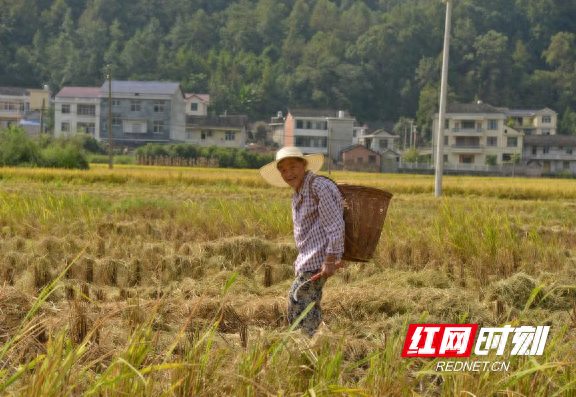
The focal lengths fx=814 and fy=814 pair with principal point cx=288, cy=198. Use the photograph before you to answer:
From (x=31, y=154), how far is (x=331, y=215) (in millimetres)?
30939

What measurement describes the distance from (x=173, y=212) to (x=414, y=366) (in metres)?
8.89

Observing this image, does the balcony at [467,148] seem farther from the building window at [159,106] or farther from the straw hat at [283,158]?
Result: the straw hat at [283,158]

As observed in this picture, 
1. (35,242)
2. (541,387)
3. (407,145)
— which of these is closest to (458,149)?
(407,145)

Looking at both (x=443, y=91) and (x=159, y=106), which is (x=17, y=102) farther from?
(x=443, y=91)

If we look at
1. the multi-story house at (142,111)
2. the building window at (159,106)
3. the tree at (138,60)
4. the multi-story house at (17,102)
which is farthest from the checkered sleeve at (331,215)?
the tree at (138,60)

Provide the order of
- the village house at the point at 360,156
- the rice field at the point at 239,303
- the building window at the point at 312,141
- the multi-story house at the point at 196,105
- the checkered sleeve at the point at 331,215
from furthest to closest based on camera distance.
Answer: the multi-story house at the point at 196,105 < the building window at the point at 312,141 < the village house at the point at 360,156 < the checkered sleeve at the point at 331,215 < the rice field at the point at 239,303

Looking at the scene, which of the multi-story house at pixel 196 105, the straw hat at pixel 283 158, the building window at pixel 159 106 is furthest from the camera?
the multi-story house at pixel 196 105

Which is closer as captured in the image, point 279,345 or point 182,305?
point 279,345

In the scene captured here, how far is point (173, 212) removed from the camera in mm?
12352

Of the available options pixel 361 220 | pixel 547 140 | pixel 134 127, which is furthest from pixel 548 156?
pixel 361 220

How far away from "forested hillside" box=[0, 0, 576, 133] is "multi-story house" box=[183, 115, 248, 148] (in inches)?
527

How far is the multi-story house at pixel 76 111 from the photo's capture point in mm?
58719

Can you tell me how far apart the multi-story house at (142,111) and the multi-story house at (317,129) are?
8.89 metres

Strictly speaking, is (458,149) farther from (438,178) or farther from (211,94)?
(438,178)
